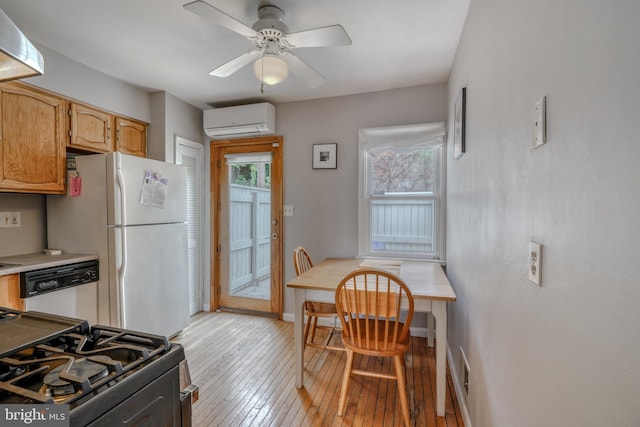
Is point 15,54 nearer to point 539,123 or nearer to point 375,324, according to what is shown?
point 539,123

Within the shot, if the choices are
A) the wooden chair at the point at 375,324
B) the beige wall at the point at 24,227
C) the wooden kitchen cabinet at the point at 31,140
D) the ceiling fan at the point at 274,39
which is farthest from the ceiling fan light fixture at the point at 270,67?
the beige wall at the point at 24,227

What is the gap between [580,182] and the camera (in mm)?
659

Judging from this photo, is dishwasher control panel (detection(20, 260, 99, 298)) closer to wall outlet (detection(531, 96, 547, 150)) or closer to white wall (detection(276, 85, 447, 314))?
white wall (detection(276, 85, 447, 314))

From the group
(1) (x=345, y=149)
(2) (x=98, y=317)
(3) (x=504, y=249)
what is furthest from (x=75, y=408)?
(1) (x=345, y=149)

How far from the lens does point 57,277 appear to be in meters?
2.11

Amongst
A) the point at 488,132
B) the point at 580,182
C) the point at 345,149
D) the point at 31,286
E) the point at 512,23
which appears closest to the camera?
the point at 580,182

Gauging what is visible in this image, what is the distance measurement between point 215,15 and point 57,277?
2.04 metres

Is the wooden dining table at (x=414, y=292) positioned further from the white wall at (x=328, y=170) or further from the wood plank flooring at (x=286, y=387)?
the white wall at (x=328, y=170)

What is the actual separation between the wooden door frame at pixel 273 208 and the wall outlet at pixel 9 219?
5.56ft

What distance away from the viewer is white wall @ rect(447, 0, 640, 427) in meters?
0.52

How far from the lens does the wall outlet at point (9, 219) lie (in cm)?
223

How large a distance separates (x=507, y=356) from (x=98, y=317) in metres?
2.74

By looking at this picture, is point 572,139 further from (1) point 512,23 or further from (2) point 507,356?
(2) point 507,356

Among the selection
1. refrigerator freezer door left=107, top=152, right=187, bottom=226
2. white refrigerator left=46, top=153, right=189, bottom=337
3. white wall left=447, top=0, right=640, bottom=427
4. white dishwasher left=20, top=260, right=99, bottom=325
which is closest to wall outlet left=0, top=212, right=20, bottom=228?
white refrigerator left=46, top=153, right=189, bottom=337
